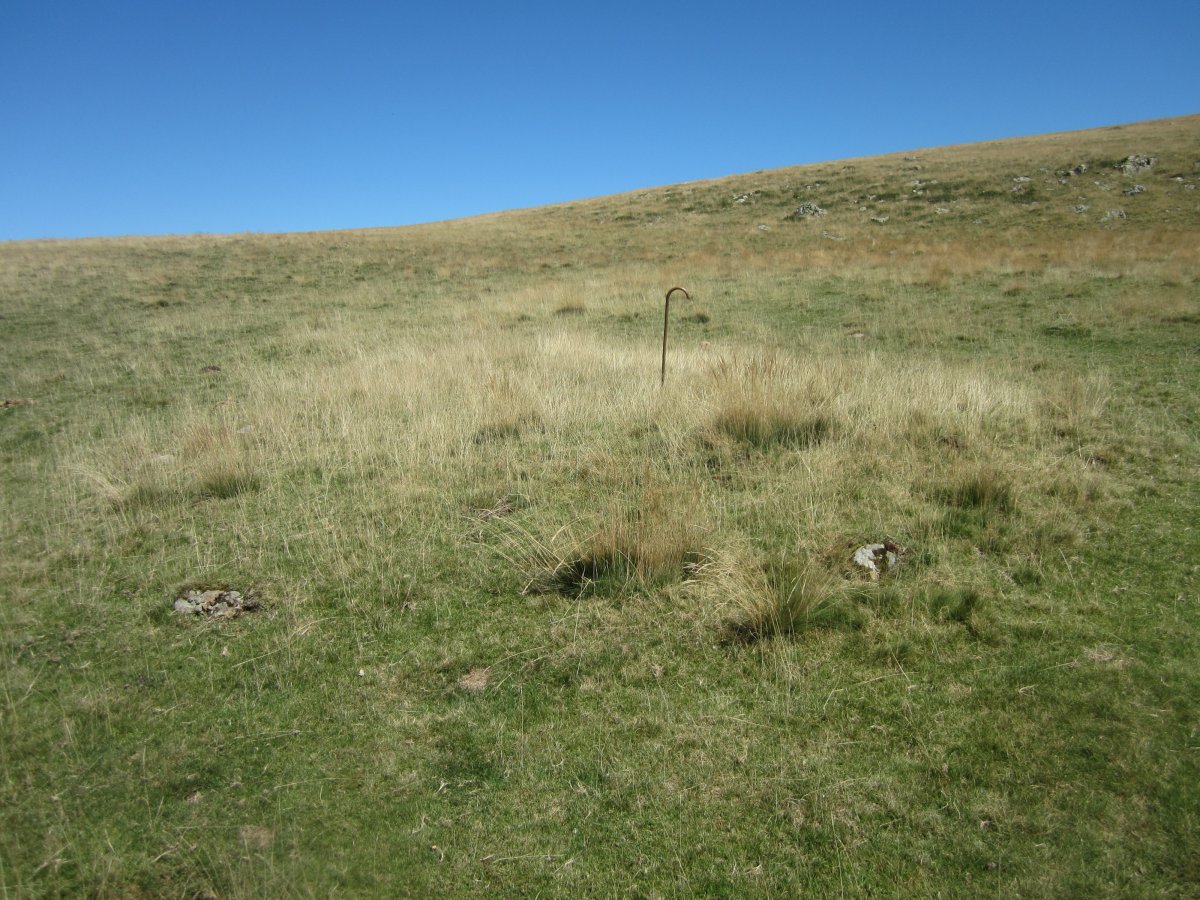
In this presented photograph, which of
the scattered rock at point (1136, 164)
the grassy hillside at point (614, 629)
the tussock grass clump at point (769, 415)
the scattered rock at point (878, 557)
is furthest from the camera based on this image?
the scattered rock at point (1136, 164)

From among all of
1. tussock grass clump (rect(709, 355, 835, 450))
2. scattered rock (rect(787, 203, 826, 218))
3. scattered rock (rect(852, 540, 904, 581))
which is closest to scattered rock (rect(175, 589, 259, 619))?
scattered rock (rect(852, 540, 904, 581))

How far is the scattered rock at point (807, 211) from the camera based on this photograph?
95.0 ft

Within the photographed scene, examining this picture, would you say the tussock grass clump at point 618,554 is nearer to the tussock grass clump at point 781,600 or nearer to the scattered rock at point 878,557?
the tussock grass clump at point 781,600

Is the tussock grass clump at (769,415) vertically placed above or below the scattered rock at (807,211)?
below

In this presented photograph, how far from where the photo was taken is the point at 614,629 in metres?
3.50

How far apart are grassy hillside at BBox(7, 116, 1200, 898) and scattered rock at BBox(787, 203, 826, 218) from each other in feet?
70.8

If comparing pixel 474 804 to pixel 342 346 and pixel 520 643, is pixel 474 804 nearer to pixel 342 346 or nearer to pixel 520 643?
pixel 520 643

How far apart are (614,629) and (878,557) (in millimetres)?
1748

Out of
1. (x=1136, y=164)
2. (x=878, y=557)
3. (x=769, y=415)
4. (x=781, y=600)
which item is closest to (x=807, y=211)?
(x=1136, y=164)

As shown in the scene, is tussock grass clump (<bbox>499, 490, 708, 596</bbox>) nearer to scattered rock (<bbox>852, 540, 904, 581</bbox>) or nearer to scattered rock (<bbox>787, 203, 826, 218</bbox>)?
scattered rock (<bbox>852, 540, 904, 581</bbox>)

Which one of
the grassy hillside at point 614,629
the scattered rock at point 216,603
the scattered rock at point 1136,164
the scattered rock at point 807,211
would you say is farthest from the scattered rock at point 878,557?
the scattered rock at point 1136,164

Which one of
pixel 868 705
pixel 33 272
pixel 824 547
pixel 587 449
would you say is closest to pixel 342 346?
pixel 587 449

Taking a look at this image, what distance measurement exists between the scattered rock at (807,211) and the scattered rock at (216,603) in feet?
96.6

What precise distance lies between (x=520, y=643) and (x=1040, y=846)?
7.46 ft
